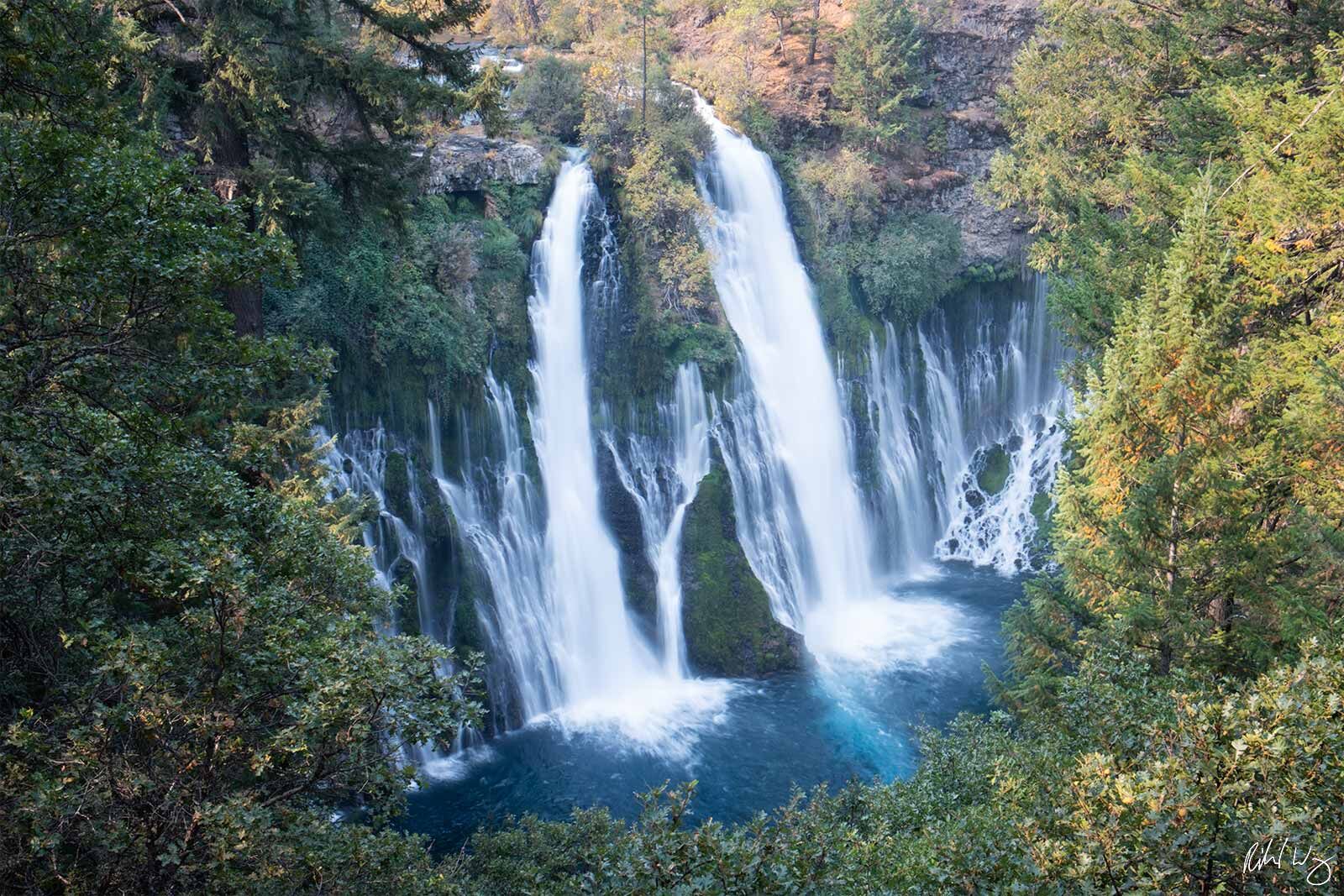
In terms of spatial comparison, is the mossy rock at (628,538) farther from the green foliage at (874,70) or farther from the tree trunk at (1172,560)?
the green foliage at (874,70)

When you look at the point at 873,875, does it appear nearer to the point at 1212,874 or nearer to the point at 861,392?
Result: the point at 1212,874

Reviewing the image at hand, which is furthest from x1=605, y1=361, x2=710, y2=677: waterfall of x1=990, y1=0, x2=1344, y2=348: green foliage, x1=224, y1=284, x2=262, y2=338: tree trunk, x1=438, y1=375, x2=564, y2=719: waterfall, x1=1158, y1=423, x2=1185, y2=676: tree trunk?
x1=1158, y1=423, x2=1185, y2=676: tree trunk

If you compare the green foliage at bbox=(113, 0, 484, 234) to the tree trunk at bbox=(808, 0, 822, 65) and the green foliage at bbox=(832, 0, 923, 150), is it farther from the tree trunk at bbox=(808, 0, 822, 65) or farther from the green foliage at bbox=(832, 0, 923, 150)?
the tree trunk at bbox=(808, 0, 822, 65)

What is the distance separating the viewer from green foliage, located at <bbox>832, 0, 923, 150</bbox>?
2905cm

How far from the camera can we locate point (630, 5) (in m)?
31.3

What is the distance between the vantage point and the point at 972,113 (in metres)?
30.9

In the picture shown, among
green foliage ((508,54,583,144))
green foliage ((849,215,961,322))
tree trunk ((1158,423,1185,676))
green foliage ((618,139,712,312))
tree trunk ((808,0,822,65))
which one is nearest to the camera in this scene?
tree trunk ((1158,423,1185,676))

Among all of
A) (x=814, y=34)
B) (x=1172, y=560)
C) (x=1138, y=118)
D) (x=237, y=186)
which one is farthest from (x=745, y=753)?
(x=814, y=34)

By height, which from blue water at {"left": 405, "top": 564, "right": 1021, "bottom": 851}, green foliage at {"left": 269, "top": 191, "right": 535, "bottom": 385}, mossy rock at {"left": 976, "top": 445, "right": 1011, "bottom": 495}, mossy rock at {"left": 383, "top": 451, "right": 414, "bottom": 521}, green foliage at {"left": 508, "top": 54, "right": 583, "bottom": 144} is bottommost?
blue water at {"left": 405, "top": 564, "right": 1021, "bottom": 851}

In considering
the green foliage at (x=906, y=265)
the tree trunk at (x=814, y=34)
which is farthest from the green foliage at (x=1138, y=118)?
the tree trunk at (x=814, y=34)

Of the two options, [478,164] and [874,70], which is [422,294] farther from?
[874,70]

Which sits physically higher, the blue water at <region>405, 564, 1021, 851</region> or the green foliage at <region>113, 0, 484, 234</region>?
the green foliage at <region>113, 0, 484, 234</region>

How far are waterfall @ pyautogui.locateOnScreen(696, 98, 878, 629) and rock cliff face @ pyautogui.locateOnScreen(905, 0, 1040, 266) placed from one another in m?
6.75
